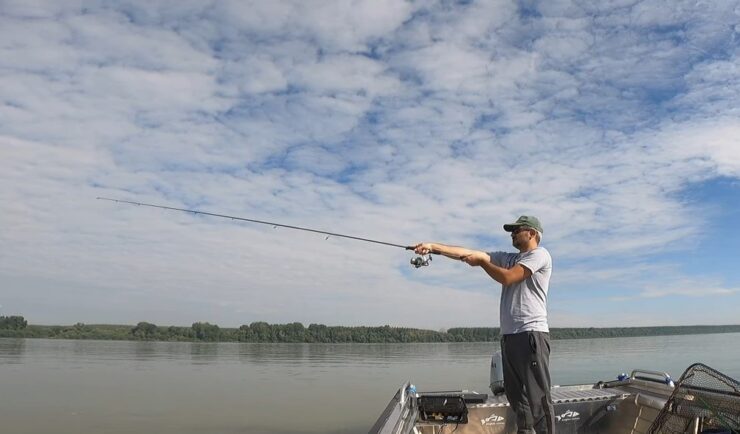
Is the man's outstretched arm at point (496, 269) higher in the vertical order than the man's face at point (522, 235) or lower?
lower

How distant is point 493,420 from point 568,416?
68 centimetres

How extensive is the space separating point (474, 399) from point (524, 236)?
6.41ft

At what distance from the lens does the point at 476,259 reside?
293 cm

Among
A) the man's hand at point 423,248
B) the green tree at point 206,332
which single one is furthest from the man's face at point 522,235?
the green tree at point 206,332

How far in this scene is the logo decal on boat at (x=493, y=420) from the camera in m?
4.23

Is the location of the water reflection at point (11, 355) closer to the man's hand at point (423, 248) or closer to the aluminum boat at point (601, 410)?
the aluminum boat at point (601, 410)

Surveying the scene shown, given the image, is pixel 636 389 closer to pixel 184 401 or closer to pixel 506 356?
pixel 506 356

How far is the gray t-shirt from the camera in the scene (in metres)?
2.86

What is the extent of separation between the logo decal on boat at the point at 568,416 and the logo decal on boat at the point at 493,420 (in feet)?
1.61

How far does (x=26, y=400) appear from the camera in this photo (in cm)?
1655

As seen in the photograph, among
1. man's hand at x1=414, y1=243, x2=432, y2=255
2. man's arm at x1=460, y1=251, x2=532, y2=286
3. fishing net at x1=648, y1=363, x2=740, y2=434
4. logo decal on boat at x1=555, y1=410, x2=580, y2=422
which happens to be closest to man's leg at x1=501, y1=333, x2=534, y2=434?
man's arm at x1=460, y1=251, x2=532, y2=286

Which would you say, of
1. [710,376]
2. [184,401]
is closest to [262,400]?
[184,401]

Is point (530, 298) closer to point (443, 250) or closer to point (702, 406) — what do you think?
point (443, 250)

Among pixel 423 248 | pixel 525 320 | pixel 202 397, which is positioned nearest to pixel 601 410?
pixel 525 320
